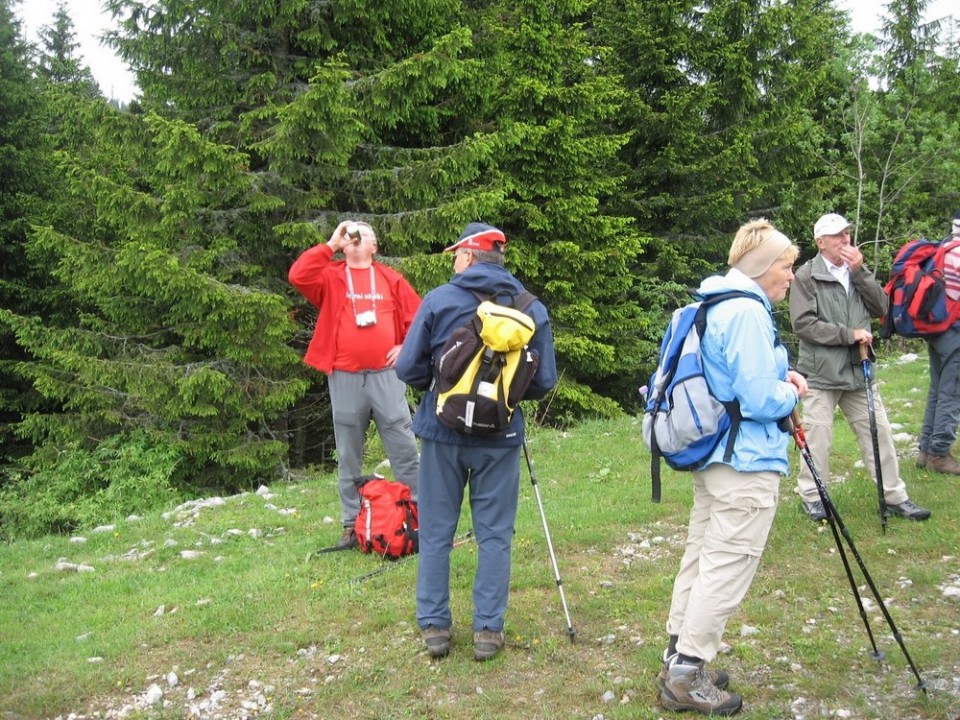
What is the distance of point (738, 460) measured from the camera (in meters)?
3.76

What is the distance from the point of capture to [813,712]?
3.97 meters

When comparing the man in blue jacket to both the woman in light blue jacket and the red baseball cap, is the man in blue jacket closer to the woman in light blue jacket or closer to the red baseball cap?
the red baseball cap

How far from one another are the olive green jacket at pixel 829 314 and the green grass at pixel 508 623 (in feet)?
3.97

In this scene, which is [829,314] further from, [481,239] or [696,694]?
[696,694]

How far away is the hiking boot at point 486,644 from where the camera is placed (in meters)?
4.64

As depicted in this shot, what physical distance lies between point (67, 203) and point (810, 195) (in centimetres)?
1618

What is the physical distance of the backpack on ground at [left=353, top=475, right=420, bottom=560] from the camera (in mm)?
6418

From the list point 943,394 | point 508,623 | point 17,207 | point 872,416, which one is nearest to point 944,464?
point 943,394

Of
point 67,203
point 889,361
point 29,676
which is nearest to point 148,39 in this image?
point 67,203

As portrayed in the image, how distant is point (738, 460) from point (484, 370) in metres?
1.35

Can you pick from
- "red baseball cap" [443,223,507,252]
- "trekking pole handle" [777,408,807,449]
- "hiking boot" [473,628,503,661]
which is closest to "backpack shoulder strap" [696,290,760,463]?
"trekking pole handle" [777,408,807,449]

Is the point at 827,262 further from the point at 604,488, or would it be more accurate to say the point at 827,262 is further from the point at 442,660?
the point at 442,660

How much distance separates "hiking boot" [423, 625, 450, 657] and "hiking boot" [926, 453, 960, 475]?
17.0 feet

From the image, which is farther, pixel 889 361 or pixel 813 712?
pixel 889 361
